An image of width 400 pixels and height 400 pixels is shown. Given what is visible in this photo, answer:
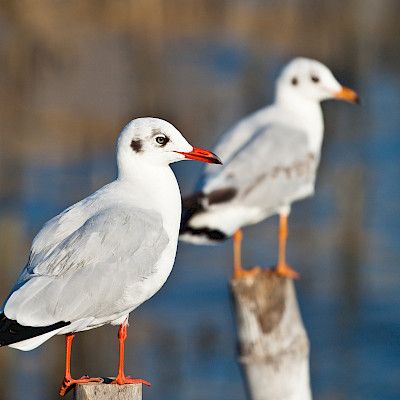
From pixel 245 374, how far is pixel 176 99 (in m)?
9.67

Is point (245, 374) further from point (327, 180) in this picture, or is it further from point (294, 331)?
point (327, 180)

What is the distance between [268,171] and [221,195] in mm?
460

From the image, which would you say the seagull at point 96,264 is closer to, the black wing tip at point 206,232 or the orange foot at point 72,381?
the orange foot at point 72,381

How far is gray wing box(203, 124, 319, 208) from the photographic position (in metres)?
7.70

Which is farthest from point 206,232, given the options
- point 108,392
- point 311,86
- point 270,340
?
point 108,392

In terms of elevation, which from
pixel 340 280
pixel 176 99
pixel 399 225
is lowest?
pixel 340 280

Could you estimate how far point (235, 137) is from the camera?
791 cm

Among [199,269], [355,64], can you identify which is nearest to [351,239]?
[199,269]

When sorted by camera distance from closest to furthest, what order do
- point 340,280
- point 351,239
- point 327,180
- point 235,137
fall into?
point 235,137 → point 340,280 → point 351,239 → point 327,180

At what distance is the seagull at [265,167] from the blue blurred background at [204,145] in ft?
4.03

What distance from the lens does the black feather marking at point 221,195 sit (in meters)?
7.53

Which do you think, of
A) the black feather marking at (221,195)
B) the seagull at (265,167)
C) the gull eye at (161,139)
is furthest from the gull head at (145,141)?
the black feather marking at (221,195)

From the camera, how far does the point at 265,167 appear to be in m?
7.93

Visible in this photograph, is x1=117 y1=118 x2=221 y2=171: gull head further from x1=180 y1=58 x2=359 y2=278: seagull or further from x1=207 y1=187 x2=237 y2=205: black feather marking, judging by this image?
x1=207 y1=187 x2=237 y2=205: black feather marking
